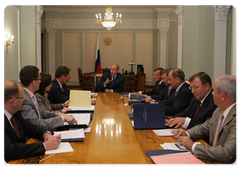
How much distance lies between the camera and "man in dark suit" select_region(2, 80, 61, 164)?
1.73 metres

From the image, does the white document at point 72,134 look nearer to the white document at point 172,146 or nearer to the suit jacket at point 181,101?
the white document at point 172,146

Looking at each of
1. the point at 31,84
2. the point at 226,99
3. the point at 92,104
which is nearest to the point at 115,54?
the point at 92,104

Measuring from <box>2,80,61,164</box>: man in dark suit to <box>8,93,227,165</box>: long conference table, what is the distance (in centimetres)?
5

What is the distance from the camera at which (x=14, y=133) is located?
Result: 1983mm

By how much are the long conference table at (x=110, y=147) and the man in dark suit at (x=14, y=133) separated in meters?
0.05

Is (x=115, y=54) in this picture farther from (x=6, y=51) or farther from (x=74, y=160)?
(x=74, y=160)

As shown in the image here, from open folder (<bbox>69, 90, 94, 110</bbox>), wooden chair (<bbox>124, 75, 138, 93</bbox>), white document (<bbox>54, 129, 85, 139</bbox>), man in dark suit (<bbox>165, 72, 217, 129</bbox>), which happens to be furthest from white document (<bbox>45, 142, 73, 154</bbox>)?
wooden chair (<bbox>124, 75, 138, 93</bbox>)

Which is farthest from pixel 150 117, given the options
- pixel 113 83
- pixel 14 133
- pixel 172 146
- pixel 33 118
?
pixel 113 83

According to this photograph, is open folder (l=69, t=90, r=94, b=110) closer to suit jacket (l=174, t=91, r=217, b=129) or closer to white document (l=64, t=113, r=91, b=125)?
white document (l=64, t=113, r=91, b=125)

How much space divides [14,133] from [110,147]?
719 millimetres

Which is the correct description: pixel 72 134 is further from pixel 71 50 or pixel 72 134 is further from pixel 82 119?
pixel 71 50

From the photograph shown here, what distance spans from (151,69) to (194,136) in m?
10.6

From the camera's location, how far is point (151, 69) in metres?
12.8

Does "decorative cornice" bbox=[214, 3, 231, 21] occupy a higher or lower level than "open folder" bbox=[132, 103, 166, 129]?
higher
